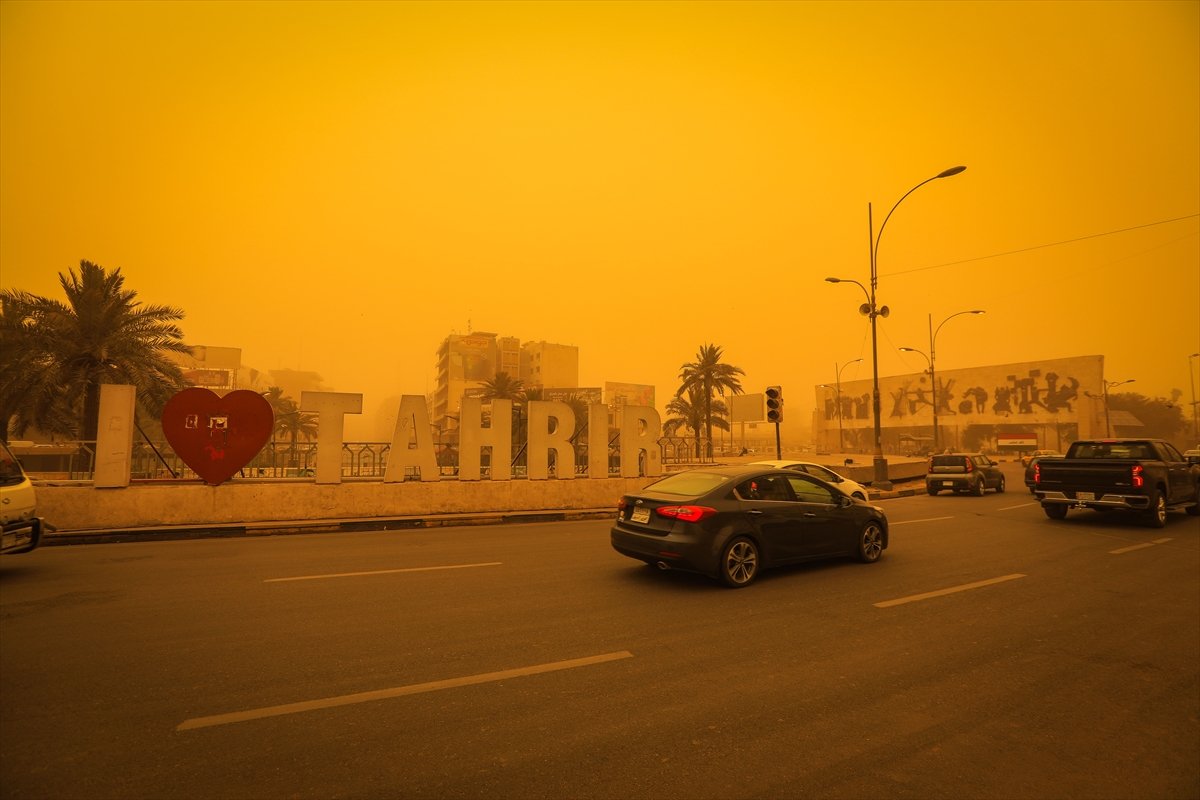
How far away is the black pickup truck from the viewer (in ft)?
41.2

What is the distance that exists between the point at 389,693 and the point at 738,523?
15.3ft

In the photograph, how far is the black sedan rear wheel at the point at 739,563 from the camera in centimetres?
741

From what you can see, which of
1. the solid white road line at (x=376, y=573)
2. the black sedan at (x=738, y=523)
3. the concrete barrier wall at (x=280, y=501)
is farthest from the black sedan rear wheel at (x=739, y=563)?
the concrete barrier wall at (x=280, y=501)

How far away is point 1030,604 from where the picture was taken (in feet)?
22.1

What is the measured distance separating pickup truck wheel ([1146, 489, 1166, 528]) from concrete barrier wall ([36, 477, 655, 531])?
40.7 feet

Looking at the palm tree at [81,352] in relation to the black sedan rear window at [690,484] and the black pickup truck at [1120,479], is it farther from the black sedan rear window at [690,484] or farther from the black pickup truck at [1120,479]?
the black pickup truck at [1120,479]

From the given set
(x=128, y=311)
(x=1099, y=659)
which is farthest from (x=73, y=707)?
(x=128, y=311)

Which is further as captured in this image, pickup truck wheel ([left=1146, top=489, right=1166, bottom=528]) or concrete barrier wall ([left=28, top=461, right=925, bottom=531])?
pickup truck wheel ([left=1146, top=489, right=1166, bottom=528])

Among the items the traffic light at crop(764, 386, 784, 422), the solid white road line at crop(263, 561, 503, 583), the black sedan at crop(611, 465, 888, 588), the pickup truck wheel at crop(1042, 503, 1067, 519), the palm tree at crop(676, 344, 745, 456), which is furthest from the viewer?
the palm tree at crop(676, 344, 745, 456)

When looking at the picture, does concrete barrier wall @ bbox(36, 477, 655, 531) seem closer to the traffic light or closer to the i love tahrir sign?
the i love tahrir sign

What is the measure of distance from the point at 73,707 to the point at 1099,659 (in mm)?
7729

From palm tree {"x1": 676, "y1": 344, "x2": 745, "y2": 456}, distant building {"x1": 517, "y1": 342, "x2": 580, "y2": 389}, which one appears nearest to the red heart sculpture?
palm tree {"x1": 676, "y1": 344, "x2": 745, "y2": 456}

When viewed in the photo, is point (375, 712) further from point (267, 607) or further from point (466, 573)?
point (466, 573)

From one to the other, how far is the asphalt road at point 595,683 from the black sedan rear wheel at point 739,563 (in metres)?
0.25
